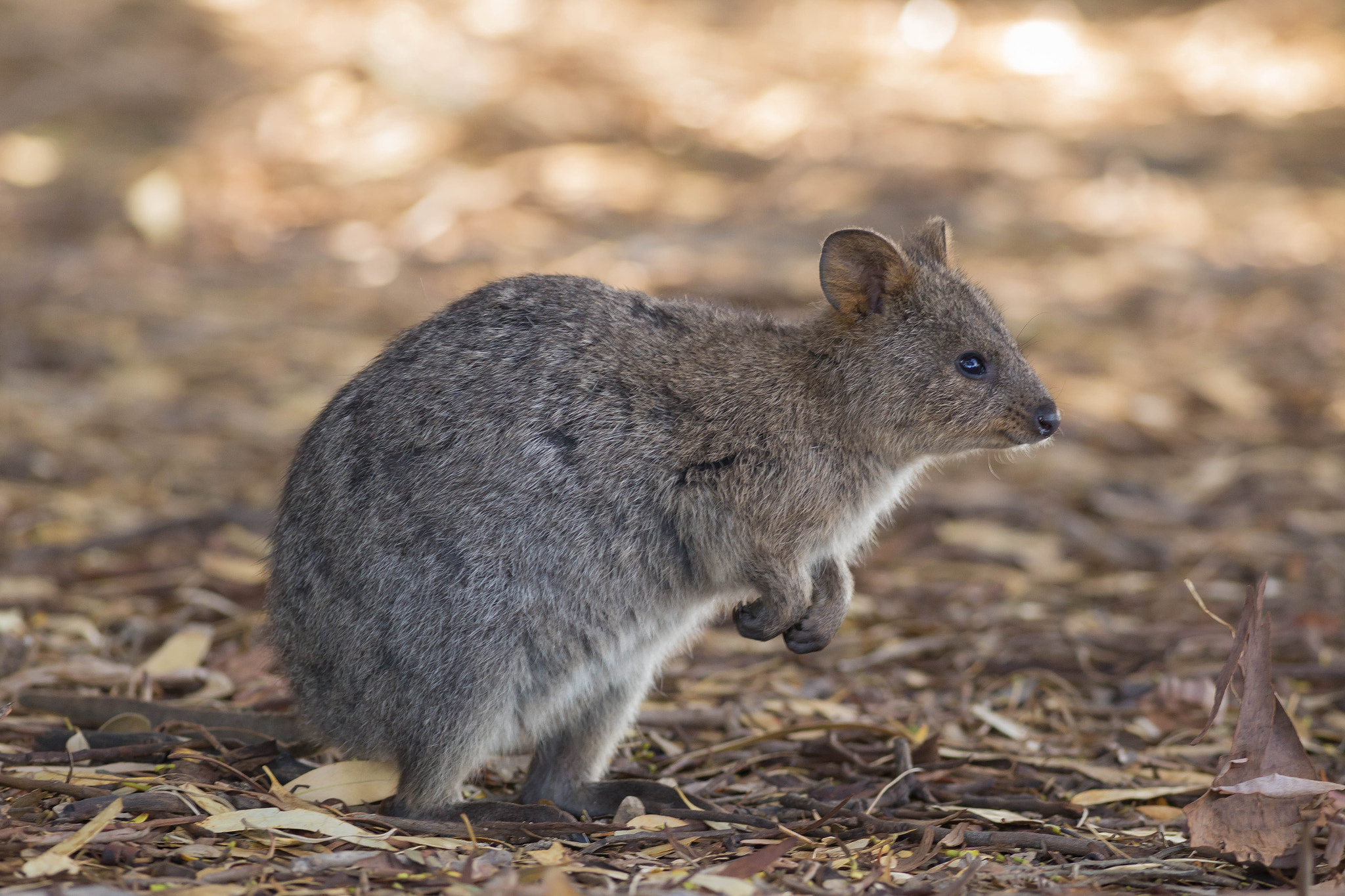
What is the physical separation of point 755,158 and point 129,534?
25.4 feet

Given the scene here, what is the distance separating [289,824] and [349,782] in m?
0.48

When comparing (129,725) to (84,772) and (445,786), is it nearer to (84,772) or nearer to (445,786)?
(84,772)

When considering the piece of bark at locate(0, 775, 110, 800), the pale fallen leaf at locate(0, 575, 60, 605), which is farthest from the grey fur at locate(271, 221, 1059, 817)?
the pale fallen leaf at locate(0, 575, 60, 605)

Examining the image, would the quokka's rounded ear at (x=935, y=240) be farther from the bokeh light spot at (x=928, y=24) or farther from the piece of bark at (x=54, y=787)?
the bokeh light spot at (x=928, y=24)

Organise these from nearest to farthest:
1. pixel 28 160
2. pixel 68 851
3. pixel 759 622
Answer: pixel 68 851
pixel 759 622
pixel 28 160

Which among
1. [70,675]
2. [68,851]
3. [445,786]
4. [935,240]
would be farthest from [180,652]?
[935,240]

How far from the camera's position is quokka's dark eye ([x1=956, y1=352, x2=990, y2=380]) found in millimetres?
4281

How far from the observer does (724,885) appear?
3119 millimetres

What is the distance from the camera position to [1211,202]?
1158 centimetres

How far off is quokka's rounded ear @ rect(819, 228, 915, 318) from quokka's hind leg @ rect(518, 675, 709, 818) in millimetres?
1380

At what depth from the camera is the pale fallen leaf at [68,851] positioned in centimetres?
298

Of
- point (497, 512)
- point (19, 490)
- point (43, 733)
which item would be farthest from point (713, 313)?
point (19, 490)

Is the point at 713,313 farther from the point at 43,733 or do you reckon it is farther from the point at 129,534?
the point at 129,534


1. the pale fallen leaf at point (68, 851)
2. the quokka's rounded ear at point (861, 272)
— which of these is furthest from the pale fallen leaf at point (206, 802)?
the quokka's rounded ear at point (861, 272)
